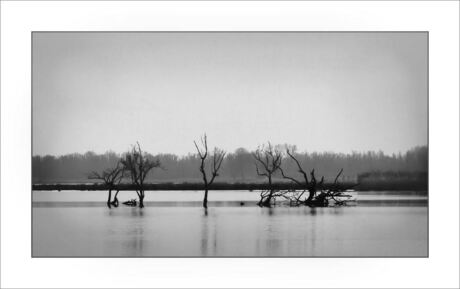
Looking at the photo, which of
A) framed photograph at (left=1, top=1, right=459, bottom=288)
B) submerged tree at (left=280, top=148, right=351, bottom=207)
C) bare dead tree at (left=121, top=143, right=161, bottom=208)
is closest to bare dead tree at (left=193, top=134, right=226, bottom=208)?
framed photograph at (left=1, top=1, right=459, bottom=288)

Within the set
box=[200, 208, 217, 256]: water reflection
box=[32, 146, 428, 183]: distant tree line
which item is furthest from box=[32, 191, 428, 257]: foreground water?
box=[32, 146, 428, 183]: distant tree line

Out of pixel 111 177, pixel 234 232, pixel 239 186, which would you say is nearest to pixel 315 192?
pixel 239 186

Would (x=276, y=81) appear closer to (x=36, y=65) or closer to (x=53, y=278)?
(x=36, y=65)

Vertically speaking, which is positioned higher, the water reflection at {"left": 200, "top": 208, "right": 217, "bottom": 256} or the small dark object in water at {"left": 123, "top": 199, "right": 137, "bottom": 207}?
the small dark object in water at {"left": 123, "top": 199, "right": 137, "bottom": 207}

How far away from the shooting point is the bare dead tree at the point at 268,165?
546cm

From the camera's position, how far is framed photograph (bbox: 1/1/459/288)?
5430 millimetres

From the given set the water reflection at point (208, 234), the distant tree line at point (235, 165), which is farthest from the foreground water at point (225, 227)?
the distant tree line at point (235, 165)

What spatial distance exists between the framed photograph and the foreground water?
0.04 ft

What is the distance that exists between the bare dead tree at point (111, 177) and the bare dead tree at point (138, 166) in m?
0.06

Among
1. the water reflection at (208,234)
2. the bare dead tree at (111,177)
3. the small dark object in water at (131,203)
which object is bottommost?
the water reflection at (208,234)

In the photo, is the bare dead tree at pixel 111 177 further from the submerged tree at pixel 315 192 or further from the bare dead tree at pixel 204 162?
the submerged tree at pixel 315 192

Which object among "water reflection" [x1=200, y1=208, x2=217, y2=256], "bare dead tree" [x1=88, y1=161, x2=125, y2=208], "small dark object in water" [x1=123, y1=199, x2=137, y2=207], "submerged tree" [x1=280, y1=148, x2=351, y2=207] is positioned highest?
→ "bare dead tree" [x1=88, y1=161, x2=125, y2=208]

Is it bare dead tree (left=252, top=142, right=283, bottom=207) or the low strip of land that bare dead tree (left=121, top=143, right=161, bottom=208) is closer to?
the low strip of land
